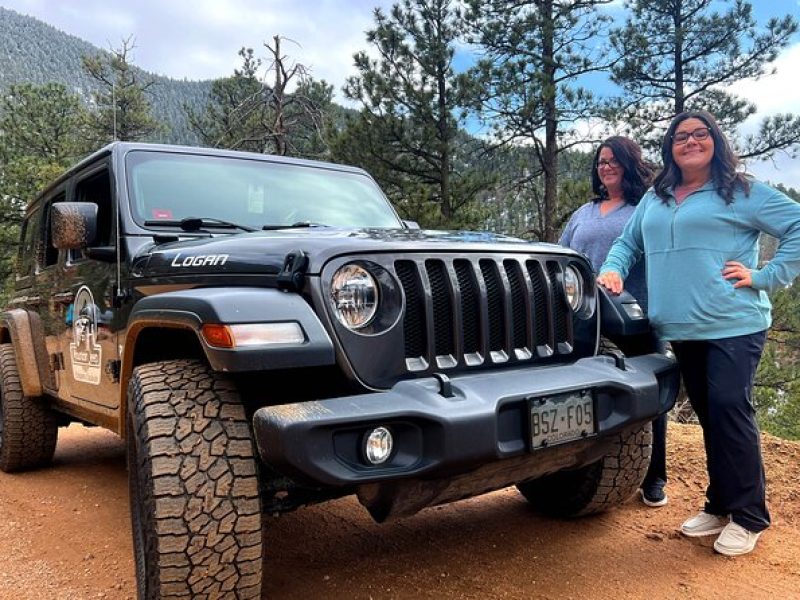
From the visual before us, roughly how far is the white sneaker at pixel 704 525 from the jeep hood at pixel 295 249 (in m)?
1.56

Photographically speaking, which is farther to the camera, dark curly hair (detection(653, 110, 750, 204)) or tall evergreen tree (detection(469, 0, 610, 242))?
tall evergreen tree (detection(469, 0, 610, 242))

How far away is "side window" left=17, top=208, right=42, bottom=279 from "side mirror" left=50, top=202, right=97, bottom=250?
2.15 m

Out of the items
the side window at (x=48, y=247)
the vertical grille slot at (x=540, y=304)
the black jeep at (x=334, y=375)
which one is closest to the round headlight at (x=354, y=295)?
the black jeep at (x=334, y=375)

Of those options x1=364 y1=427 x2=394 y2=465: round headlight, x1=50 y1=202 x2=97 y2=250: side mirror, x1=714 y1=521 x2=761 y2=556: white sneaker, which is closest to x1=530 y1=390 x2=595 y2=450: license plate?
x1=364 y1=427 x2=394 y2=465: round headlight

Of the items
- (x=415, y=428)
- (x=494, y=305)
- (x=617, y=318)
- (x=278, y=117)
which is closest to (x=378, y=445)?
(x=415, y=428)

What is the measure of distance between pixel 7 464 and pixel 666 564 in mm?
4157

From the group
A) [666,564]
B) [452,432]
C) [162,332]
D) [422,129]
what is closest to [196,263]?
[162,332]

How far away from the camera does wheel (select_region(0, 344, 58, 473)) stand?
14.4 feet

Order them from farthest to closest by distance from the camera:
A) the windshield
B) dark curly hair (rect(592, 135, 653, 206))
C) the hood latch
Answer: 1. dark curly hair (rect(592, 135, 653, 206))
2. the windshield
3. the hood latch

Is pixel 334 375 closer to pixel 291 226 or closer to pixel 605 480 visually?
pixel 291 226

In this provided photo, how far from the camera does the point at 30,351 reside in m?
4.33

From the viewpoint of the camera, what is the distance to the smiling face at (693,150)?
9.99ft

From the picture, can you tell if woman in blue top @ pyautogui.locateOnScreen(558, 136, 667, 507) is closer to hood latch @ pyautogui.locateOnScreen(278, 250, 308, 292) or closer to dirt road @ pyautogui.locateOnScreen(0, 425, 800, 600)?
dirt road @ pyautogui.locateOnScreen(0, 425, 800, 600)

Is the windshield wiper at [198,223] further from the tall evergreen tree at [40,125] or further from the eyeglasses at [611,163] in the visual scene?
the tall evergreen tree at [40,125]
